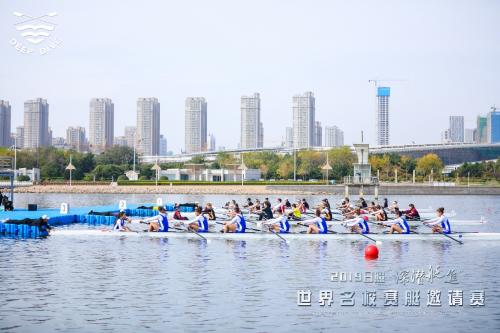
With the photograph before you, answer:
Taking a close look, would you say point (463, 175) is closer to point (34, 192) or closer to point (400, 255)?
point (34, 192)

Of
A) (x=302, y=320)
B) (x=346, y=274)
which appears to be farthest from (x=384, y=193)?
(x=302, y=320)

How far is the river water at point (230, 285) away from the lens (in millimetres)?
11594

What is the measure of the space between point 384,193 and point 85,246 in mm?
70868

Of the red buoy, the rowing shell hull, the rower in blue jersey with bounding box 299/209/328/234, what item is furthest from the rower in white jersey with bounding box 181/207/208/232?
the red buoy

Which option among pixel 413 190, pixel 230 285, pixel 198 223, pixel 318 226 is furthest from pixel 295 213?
pixel 413 190

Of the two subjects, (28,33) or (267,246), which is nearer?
(267,246)

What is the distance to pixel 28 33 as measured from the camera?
32.1m

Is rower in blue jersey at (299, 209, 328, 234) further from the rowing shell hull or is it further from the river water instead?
the river water

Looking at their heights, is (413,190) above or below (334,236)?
above

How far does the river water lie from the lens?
38.0 feet

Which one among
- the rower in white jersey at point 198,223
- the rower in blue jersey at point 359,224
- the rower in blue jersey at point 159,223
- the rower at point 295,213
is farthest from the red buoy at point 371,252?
the rower at point 295,213

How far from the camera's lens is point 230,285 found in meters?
15.3

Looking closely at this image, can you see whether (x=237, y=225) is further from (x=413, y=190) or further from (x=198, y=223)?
(x=413, y=190)

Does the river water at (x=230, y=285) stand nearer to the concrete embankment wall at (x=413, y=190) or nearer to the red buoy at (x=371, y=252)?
the red buoy at (x=371, y=252)
